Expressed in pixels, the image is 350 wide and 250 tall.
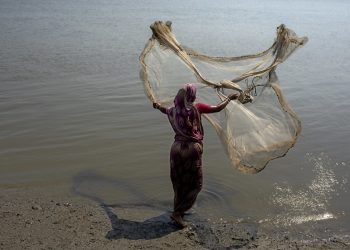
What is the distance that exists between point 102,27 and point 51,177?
599 inches

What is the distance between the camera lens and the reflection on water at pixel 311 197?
17.2 ft

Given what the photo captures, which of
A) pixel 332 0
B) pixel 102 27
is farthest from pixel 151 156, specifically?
pixel 332 0

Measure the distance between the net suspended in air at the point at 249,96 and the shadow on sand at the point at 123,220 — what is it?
1.04 metres

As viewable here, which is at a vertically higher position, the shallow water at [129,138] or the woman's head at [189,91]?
the woman's head at [189,91]

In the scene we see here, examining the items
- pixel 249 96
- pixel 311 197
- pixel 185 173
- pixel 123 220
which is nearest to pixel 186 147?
pixel 185 173

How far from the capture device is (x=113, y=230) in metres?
4.57

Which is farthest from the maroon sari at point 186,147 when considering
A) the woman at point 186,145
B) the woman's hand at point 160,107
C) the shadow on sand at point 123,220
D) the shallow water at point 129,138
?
the shallow water at point 129,138

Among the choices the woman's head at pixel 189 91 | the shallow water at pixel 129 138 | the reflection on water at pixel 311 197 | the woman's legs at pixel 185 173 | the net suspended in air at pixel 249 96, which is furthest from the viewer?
the shallow water at pixel 129 138

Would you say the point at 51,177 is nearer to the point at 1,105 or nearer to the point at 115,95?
the point at 1,105

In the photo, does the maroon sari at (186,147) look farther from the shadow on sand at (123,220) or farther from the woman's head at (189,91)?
the shadow on sand at (123,220)

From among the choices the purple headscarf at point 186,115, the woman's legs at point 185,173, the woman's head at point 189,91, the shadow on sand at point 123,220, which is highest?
the woman's head at point 189,91

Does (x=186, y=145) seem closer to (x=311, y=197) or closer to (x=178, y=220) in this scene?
Result: (x=178, y=220)

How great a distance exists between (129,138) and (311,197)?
126 inches

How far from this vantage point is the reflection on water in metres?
5.25
